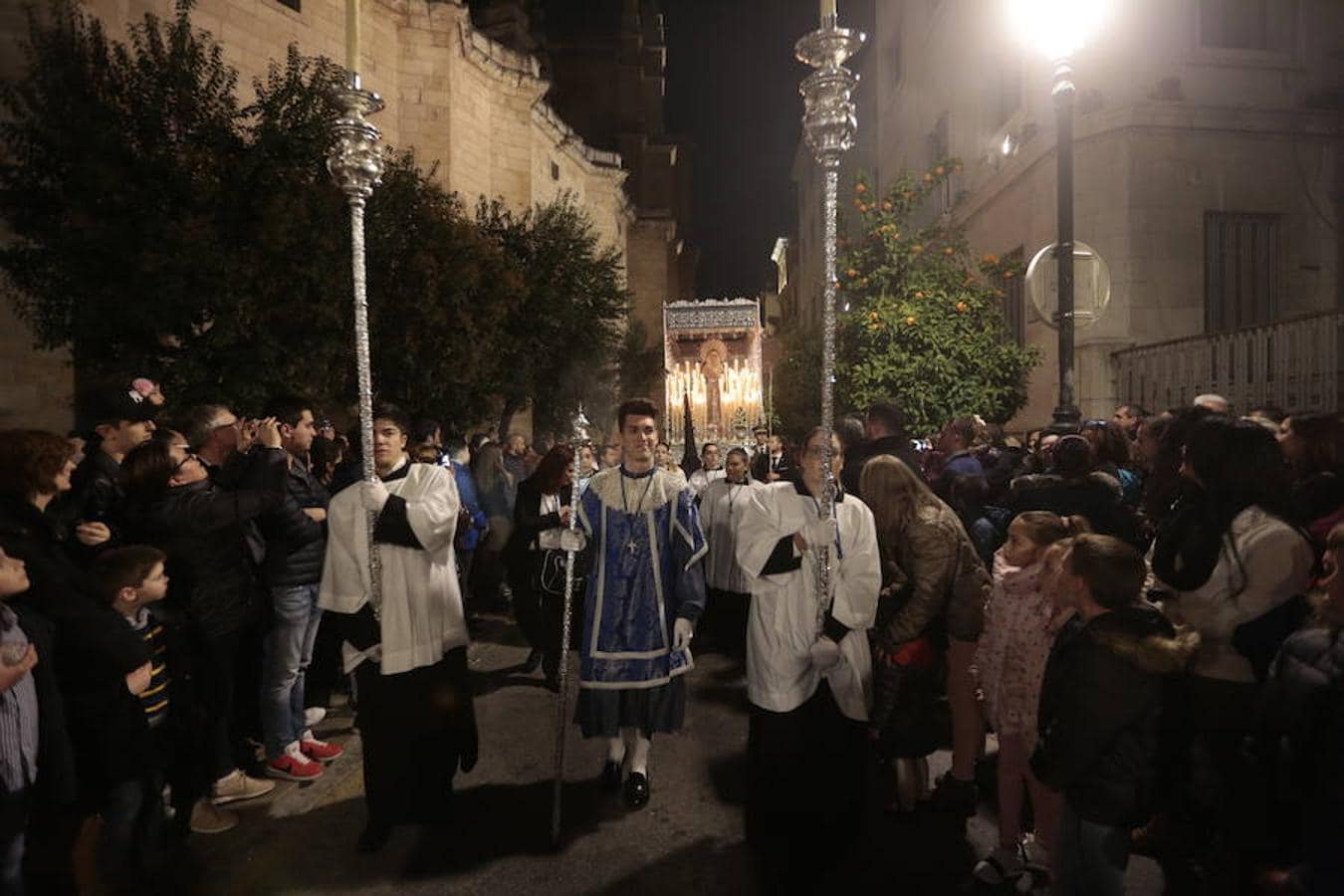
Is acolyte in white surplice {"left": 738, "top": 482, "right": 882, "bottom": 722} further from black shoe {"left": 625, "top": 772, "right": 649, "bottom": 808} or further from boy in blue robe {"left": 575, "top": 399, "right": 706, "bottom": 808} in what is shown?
black shoe {"left": 625, "top": 772, "right": 649, "bottom": 808}

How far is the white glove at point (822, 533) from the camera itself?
3.67 meters

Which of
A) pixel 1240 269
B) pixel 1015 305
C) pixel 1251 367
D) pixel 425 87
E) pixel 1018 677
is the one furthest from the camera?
pixel 425 87

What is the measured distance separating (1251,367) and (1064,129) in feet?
12.9

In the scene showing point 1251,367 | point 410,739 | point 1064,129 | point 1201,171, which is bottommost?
point 410,739

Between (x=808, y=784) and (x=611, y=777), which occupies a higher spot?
(x=808, y=784)

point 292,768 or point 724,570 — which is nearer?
point 292,768

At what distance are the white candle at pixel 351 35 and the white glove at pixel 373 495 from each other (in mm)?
1865

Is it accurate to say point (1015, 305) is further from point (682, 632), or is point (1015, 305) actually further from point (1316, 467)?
point (682, 632)

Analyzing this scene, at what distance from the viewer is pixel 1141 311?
12055 millimetres

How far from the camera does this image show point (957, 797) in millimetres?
4188

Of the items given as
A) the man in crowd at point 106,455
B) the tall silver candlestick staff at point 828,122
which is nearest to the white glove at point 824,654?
the tall silver candlestick staff at point 828,122

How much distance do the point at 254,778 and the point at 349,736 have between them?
891 mm

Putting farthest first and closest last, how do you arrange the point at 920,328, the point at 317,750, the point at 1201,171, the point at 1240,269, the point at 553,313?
the point at 553,313
the point at 1240,269
the point at 1201,171
the point at 920,328
the point at 317,750

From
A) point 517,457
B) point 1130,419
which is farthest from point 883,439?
point 517,457
